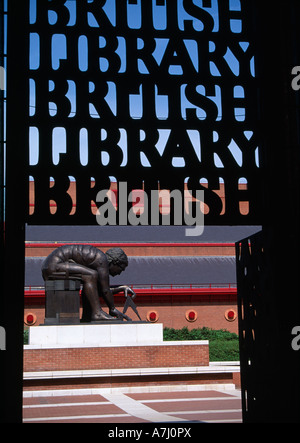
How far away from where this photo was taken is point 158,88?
5488 millimetres

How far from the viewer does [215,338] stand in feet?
93.3

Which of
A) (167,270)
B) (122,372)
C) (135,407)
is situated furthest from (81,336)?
(167,270)

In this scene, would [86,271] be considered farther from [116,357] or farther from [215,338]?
[215,338]

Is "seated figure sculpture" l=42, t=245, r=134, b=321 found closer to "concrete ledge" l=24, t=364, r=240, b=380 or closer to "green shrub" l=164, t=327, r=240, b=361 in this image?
"concrete ledge" l=24, t=364, r=240, b=380

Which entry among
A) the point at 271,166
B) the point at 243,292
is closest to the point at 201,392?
the point at 243,292

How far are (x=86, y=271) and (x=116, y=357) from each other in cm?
270

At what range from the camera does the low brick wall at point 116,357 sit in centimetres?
1700

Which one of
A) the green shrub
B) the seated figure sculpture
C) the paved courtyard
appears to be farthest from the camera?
the green shrub

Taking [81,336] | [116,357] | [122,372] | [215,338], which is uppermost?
[81,336]

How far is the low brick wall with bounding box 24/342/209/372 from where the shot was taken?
669 inches

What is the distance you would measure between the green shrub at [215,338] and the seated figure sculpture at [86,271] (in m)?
5.86

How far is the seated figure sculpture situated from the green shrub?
231 inches

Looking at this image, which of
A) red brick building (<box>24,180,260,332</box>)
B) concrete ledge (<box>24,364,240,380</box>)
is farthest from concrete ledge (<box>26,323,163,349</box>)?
red brick building (<box>24,180,260,332</box>)

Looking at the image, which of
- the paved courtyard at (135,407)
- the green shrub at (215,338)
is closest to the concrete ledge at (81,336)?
the paved courtyard at (135,407)
